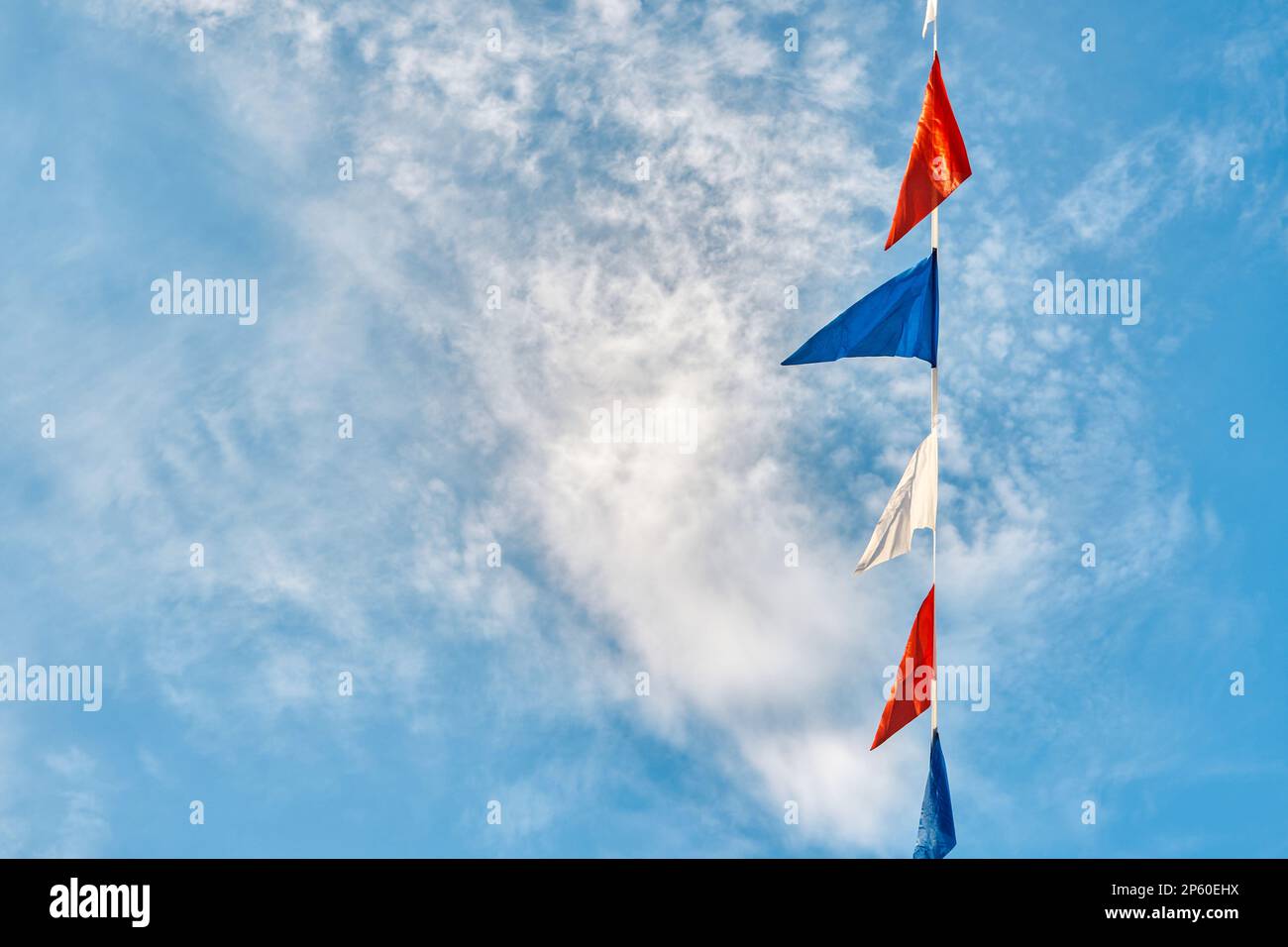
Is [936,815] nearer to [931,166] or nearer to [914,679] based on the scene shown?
[914,679]

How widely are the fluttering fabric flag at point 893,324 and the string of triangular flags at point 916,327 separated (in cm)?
3

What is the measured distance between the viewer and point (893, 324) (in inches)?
1385

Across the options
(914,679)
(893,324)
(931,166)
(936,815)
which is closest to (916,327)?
(893,324)

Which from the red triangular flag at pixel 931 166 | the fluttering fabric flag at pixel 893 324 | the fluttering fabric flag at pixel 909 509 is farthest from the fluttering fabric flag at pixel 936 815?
the red triangular flag at pixel 931 166

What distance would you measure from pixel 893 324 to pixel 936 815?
43.3 feet

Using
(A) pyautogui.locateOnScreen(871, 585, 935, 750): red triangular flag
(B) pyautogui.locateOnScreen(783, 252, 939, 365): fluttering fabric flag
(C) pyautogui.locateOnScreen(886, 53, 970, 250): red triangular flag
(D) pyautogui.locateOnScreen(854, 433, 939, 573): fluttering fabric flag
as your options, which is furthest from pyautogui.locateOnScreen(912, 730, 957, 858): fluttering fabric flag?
(C) pyautogui.locateOnScreen(886, 53, 970, 250): red triangular flag

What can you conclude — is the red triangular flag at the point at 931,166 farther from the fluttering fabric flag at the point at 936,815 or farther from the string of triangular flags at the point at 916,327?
the fluttering fabric flag at the point at 936,815

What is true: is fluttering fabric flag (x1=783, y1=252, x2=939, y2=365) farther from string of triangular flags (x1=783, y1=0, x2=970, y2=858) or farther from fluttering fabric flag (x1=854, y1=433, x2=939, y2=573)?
fluttering fabric flag (x1=854, y1=433, x2=939, y2=573)

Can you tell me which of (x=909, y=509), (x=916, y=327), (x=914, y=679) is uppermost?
(x=916, y=327)

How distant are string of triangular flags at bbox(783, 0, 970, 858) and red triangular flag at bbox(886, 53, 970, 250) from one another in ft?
0.09
